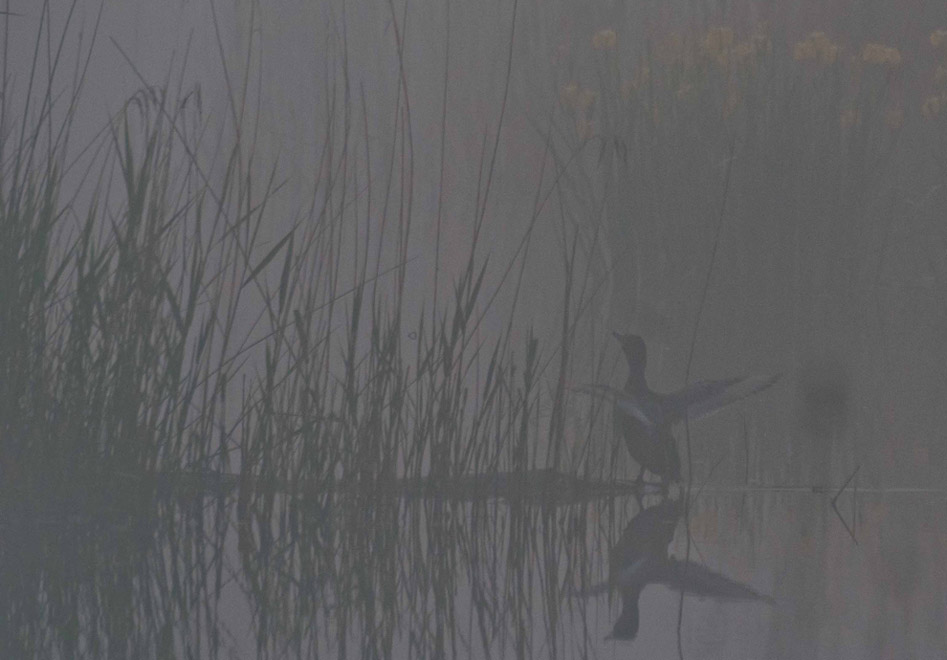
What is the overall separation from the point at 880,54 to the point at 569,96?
0.81 metres

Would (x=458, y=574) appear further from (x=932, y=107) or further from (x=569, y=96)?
(x=932, y=107)

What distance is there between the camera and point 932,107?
10.6ft

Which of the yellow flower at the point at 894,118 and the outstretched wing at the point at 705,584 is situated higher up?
the yellow flower at the point at 894,118

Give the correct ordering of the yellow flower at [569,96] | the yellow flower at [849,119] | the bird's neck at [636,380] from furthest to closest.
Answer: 1. the yellow flower at [849,119]
2. the yellow flower at [569,96]
3. the bird's neck at [636,380]

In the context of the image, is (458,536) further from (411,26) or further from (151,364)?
(411,26)

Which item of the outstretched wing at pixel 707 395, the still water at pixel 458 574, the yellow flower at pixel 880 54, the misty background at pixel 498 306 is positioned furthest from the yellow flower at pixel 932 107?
the still water at pixel 458 574

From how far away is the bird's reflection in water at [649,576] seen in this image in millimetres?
1385

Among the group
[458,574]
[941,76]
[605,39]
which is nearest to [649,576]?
[458,574]

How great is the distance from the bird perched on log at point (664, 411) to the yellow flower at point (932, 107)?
3.82 ft

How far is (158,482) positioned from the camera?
1744 mm

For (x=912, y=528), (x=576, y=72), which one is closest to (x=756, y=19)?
(x=576, y=72)

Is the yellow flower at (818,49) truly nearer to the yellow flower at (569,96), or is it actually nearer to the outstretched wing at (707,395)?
the yellow flower at (569,96)

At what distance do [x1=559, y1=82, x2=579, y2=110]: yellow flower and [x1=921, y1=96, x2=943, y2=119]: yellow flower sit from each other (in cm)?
89

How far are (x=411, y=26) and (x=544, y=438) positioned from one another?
3.88 feet
